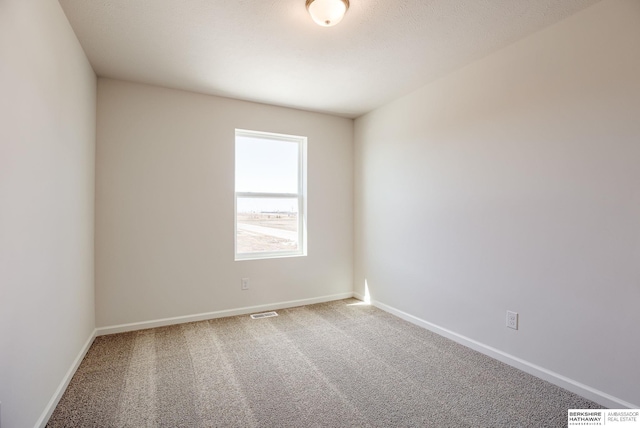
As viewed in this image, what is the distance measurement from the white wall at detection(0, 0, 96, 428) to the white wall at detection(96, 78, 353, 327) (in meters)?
0.49

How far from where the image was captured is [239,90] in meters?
3.29

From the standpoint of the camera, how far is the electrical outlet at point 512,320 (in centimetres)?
238

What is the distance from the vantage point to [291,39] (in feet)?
7.66

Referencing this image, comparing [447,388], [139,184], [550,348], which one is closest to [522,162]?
[550,348]

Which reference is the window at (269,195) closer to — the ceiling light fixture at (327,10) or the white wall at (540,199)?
the white wall at (540,199)

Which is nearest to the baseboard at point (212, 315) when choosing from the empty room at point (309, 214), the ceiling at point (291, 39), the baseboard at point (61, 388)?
the empty room at point (309, 214)

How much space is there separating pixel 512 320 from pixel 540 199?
926 millimetres

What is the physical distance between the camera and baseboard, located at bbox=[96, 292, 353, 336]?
302 cm

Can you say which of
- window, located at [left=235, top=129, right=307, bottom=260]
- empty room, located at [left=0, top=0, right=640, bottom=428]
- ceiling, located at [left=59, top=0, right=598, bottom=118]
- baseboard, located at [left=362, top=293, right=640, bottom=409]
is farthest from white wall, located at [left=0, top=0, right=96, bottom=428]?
baseboard, located at [left=362, top=293, right=640, bottom=409]

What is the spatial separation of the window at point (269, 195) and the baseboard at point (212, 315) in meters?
0.58

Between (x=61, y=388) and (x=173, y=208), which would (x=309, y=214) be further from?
(x=61, y=388)

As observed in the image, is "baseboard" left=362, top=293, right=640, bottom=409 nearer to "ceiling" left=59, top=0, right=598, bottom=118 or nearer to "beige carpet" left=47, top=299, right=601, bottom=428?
"beige carpet" left=47, top=299, right=601, bottom=428

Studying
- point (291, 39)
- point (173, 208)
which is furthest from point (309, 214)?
point (291, 39)

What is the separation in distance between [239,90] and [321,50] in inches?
45.6
